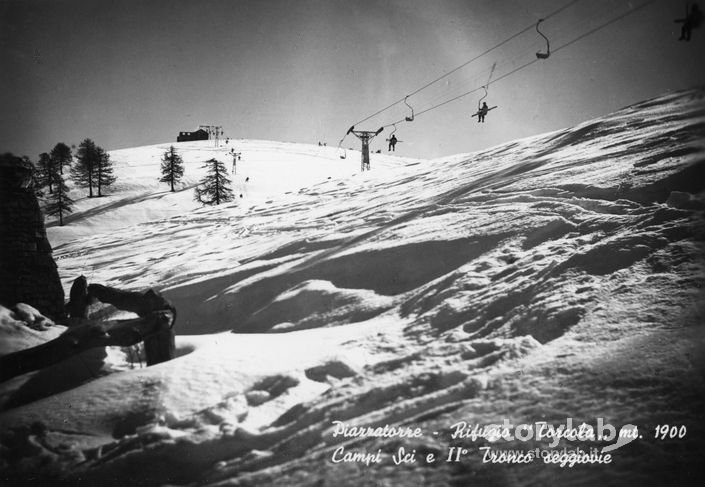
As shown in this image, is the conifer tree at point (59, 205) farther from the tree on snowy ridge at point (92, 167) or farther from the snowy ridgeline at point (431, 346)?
the snowy ridgeline at point (431, 346)

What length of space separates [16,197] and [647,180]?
1024 centimetres

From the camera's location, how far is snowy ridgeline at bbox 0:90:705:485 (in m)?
2.43

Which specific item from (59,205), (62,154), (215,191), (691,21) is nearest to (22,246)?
(691,21)

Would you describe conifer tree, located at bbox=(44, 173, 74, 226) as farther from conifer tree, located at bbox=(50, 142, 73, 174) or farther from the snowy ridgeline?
the snowy ridgeline

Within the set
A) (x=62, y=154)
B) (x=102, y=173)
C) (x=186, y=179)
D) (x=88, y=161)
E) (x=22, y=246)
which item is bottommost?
(x=22, y=246)

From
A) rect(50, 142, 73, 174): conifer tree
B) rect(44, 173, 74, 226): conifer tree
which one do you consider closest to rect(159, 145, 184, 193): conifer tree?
rect(44, 173, 74, 226): conifer tree

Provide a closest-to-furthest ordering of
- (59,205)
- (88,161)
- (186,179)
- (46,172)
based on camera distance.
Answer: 1. (59,205)
2. (46,172)
3. (88,161)
4. (186,179)

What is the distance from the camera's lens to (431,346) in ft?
11.8

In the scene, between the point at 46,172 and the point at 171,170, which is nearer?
the point at 46,172

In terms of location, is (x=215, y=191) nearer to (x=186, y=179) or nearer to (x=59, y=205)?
(x=186, y=179)

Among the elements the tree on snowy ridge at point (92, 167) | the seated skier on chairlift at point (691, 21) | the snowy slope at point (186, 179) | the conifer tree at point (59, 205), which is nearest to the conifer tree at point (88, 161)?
the tree on snowy ridge at point (92, 167)

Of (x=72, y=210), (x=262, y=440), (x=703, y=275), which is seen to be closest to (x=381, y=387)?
(x=262, y=440)

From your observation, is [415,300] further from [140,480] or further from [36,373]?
[36,373]

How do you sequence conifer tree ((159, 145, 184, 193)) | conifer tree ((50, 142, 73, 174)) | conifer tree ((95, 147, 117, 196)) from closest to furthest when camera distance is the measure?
conifer tree ((95, 147, 117, 196)) < conifer tree ((159, 145, 184, 193)) < conifer tree ((50, 142, 73, 174))
